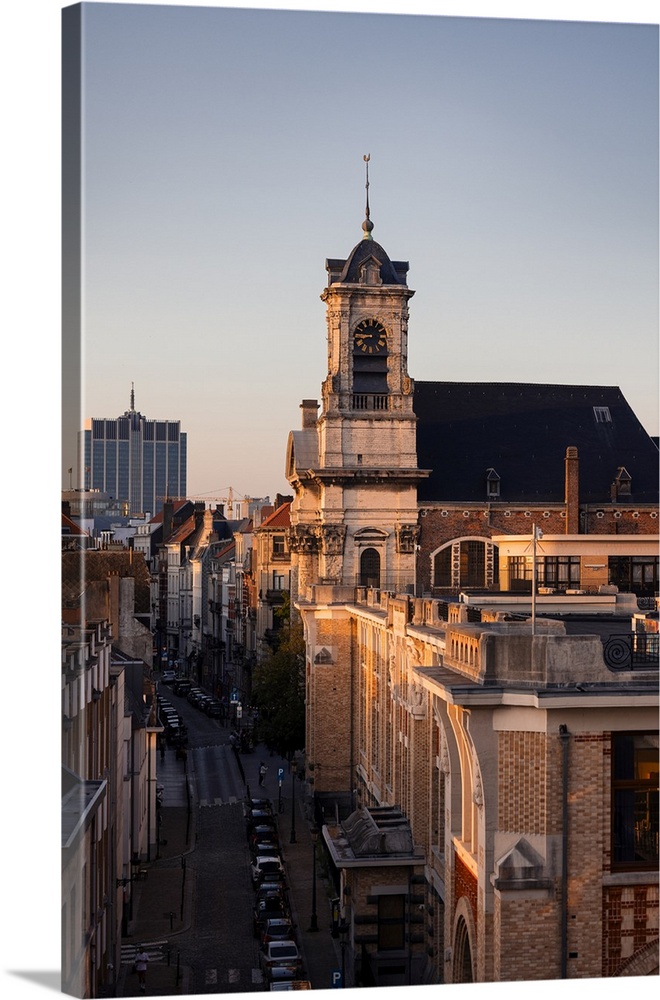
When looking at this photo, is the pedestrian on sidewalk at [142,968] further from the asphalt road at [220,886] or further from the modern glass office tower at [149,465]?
the modern glass office tower at [149,465]

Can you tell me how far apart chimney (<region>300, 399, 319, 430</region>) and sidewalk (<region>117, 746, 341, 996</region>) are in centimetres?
1470

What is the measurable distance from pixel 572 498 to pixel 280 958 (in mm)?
26234

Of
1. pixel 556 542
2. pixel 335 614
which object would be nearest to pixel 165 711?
pixel 335 614

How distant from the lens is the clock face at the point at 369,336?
48531 mm

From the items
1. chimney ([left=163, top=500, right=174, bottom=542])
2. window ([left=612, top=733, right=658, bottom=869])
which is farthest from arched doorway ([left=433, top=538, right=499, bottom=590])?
chimney ([left=163, top=500, right=174, bottom=542])

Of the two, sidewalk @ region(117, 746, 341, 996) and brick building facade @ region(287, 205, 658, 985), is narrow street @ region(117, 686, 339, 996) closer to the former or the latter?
sidewalk @ region(117, 746, 341, 996)

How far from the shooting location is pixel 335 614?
46.0 metres

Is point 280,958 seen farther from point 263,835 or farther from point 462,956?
point 263,835

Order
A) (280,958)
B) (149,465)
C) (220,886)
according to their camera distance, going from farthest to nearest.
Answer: (149,465)
(220,886)
(280,958)

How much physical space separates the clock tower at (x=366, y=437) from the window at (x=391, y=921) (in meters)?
23.0

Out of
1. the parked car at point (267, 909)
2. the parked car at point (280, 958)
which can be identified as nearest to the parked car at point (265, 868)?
the parked car at point (267, 909)

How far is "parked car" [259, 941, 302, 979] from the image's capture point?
26.9 m

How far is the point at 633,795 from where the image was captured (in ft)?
52.3

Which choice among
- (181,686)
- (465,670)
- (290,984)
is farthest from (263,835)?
(181,686)
